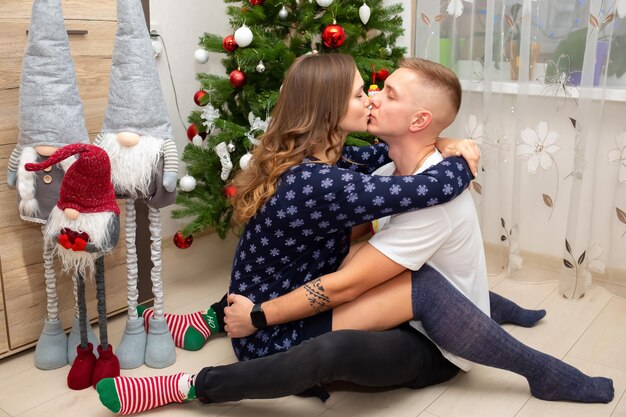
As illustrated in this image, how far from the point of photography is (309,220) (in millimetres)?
1604

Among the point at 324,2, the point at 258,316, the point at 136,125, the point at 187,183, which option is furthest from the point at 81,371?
the point at 324,2

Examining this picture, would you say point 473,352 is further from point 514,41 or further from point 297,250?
point 514,41

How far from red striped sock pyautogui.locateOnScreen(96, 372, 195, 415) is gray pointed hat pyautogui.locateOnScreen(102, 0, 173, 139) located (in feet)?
2.06

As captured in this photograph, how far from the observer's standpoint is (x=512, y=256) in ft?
8.21

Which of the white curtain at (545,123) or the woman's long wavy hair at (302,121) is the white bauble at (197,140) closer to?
the woman's long wavy hair at (302,121)

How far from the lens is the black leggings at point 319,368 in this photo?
1.51m

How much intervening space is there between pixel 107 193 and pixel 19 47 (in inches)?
18.9

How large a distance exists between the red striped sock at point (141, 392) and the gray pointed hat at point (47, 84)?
Result: 0.62 metres

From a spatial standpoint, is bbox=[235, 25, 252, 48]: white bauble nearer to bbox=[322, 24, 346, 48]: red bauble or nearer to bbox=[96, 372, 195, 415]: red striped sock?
bbox=[322, 24, 346, 48]: red bauble

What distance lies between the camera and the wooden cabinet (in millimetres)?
1759

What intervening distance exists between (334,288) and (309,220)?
18 cm

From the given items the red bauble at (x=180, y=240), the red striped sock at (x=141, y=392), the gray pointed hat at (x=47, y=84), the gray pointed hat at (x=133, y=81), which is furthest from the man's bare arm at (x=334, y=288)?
the red bauble at (x=180, y=240)

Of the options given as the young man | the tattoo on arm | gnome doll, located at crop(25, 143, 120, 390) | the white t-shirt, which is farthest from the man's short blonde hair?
gnome doll, located at crop(25, 143, 120, 390)

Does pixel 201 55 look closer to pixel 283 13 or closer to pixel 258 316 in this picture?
pixel 283 13
